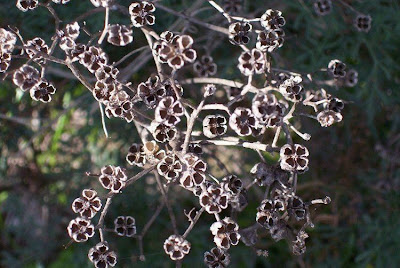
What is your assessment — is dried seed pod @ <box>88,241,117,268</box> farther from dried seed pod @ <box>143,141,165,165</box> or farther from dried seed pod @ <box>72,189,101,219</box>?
dried seed pod @ <box>143,141,165,165</box>

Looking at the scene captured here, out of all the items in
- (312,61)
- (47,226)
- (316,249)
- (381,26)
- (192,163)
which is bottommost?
(47,226)

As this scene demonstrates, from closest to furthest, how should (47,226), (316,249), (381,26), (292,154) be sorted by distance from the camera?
1. (292,154)
2. (381,26)
3. (316,249)
4. (47,226)

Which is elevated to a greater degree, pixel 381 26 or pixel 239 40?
pixel 239 40

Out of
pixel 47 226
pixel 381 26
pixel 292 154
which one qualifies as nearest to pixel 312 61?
pixel 381 26

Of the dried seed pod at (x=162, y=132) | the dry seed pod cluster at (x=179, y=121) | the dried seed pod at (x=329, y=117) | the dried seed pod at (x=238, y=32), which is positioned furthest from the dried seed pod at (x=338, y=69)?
the dried seed pod at (x=162, y=132)

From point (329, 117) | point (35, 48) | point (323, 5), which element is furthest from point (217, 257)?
point (323, 5)

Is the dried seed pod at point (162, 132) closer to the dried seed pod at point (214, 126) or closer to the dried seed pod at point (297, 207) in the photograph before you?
the dried seed pod at point (214, 126)

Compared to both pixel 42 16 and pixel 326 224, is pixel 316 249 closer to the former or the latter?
pixel 326 224
